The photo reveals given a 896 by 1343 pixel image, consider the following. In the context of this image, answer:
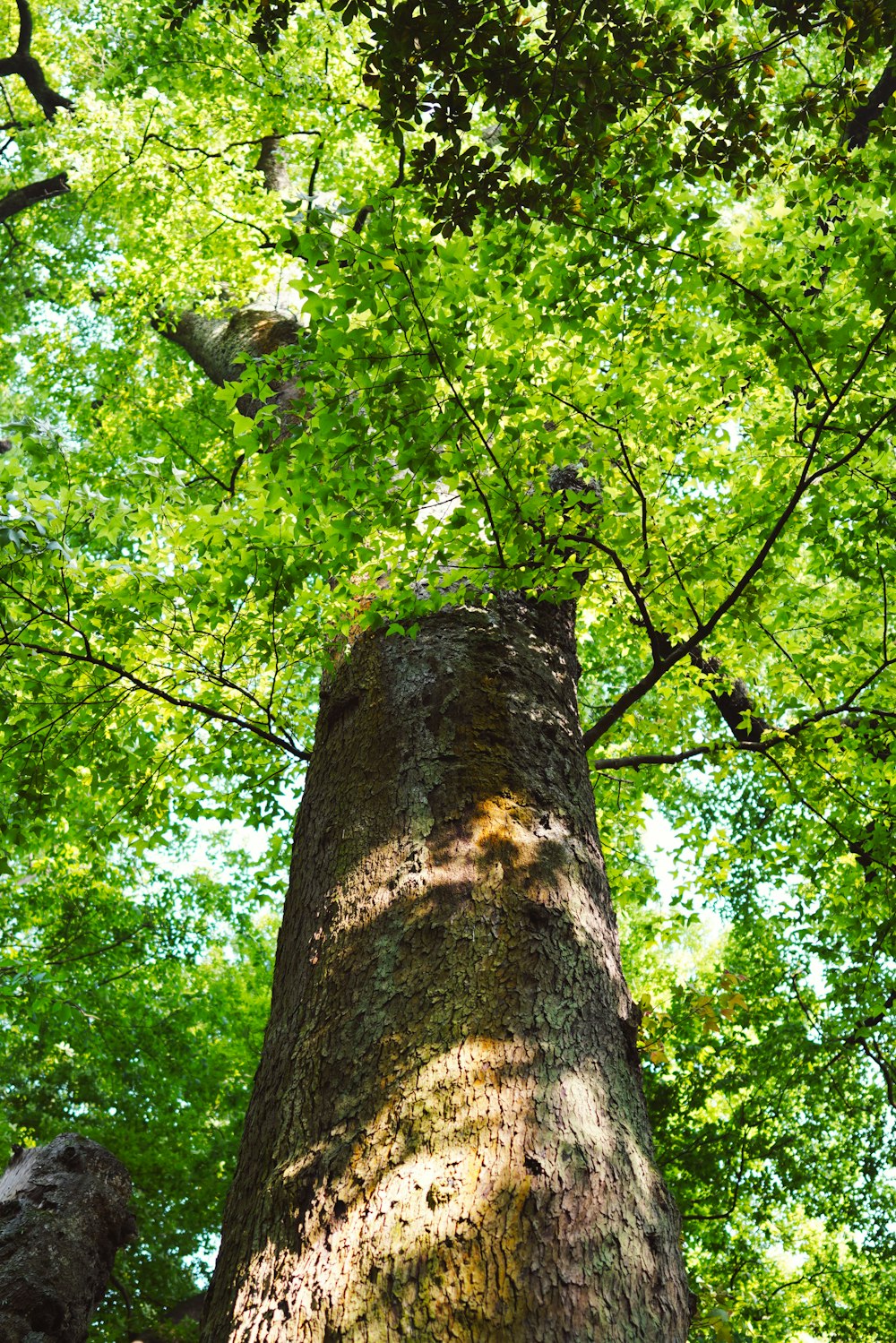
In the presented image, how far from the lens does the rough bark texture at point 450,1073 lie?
1496mm

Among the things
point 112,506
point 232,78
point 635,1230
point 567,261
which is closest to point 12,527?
point 112,506

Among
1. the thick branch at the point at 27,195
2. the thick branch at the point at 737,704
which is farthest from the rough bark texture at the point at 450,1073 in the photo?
the thick branch at the point at 27,195

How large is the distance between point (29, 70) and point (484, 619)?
13327 mm

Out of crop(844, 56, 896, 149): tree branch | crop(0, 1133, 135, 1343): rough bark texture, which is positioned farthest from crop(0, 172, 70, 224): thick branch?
crop(0, 1133, 135, 1343): rough bark texture

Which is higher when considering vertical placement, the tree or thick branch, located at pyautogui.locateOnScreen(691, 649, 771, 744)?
thick branch, located at pyautogui.locateOnScreen(691, 649, 771, 744)

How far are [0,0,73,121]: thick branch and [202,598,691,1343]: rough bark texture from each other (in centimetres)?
1310

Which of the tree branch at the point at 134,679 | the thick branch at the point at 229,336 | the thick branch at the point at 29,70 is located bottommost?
Answer: the tree branch at the point at 134,679

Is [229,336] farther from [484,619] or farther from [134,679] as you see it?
[484,619]

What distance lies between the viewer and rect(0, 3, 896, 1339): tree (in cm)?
169

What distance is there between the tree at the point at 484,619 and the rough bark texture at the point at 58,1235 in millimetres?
1650

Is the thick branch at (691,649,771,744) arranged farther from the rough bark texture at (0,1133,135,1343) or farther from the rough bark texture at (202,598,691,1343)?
the rough bark texture at (0,1133,135,1343)

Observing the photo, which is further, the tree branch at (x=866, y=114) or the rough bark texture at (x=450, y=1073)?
the tree branch at (x=866, y=114)

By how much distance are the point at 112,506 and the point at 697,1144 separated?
8143 millimetres

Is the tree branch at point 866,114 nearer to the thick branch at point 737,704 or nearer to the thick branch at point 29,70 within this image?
the thick branch at point 737,704
